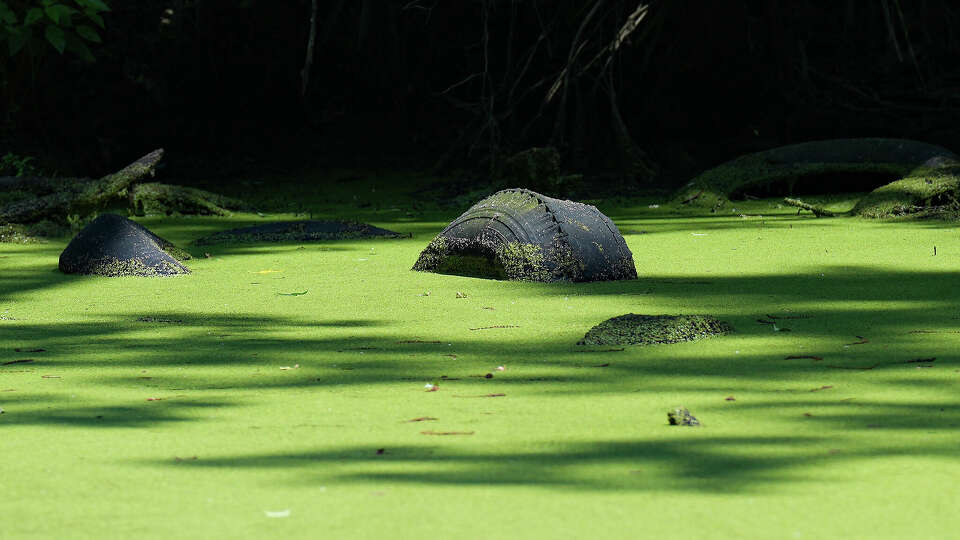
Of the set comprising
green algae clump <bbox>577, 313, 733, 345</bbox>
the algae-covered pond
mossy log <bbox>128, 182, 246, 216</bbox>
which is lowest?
the algae-covered pond

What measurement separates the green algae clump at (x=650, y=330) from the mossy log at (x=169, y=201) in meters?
4.56

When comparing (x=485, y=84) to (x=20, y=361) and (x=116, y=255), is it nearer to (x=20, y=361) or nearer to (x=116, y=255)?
(x=116, y=255)

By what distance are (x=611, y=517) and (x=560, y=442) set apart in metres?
0.43

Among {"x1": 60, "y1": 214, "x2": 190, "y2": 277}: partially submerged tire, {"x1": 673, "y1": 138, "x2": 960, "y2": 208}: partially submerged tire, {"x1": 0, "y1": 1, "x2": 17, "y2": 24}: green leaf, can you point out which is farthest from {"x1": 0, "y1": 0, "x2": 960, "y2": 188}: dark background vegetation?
{"x1": 60, "y1": 214, "x2": 190, "y2": 277}: partially submerged tire

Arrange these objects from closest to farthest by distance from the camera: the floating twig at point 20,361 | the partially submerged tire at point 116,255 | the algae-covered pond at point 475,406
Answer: the algae-covered pond at point 475,406
the floating twig at point 20,361
the partially submerged tire at point 116,255

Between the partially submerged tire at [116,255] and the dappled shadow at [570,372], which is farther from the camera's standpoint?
the partially submerged tire at [116,255]

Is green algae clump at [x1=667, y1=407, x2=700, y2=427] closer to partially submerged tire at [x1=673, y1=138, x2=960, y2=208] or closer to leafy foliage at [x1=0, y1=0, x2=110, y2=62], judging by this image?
leafy foliage at [x1=0, y1=0, x2=110, y2=62]

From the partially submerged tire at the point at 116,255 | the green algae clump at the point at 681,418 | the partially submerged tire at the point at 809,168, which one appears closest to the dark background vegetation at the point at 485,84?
the partially submerged tire at the point at 809,168

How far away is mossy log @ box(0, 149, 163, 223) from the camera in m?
6.50

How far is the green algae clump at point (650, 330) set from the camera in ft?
10.4

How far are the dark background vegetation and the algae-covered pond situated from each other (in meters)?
4.83

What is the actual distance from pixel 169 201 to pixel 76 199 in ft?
2.07

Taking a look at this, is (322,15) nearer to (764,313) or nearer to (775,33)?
(775,33)

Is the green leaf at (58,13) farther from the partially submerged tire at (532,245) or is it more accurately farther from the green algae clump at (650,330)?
the green algae clump at (650,330)
